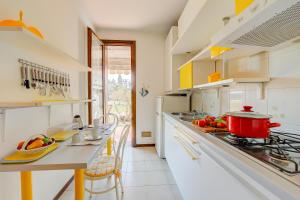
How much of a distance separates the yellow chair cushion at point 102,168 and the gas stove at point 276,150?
1.14 meters

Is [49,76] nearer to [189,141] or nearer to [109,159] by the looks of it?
[109,159]

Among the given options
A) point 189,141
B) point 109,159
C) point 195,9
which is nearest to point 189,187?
point 189,141

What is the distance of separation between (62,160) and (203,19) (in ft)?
5.86

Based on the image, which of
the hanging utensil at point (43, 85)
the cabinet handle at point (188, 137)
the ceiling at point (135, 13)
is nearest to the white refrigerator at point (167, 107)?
the cabinet handle at point (188, 137)

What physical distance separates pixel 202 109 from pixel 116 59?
2918mm

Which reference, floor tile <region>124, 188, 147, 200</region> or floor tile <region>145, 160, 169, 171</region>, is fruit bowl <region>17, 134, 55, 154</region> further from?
floor tile <region>145, 160, 169, 171</region>

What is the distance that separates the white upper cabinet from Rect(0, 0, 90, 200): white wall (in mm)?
1534

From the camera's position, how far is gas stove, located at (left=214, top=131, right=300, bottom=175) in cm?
66

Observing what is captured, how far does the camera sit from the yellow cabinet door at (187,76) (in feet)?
7.64

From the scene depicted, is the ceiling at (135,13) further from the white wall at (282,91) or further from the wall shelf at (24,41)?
the white wall at (282,91)

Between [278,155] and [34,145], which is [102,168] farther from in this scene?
[278,155]

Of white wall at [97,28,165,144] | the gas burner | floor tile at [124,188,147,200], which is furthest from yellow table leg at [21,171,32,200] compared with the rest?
white wall at [97,28,165,144]

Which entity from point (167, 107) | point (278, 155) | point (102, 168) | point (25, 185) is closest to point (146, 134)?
point (167, 107)

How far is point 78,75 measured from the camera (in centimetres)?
260
